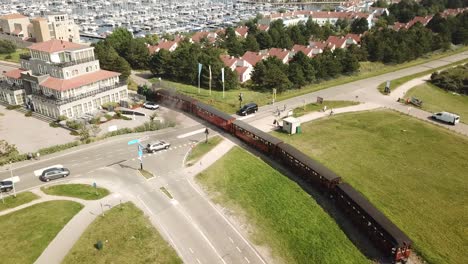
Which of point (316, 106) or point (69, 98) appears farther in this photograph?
point (316, 106)

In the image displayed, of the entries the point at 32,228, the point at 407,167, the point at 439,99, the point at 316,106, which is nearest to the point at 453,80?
the point at 439,99

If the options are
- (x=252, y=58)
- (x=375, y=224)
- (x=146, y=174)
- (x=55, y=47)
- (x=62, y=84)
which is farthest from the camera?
(x=252, y=58)

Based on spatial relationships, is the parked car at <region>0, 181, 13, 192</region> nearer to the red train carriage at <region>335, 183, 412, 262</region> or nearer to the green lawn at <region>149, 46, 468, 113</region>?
the green lawn at <region>149, 46, 468, 113</region>

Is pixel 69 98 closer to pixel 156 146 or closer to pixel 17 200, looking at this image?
pixel 156 146

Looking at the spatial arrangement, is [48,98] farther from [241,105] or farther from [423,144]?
[423,144]

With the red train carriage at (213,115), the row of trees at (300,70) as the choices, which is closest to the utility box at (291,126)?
the red train carriage at (213,115)

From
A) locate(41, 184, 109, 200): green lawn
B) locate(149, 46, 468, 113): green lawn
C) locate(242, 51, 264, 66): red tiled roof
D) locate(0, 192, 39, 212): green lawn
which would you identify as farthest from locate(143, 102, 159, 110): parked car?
A: locate(242, 51, 264, 66): red tiled roof
